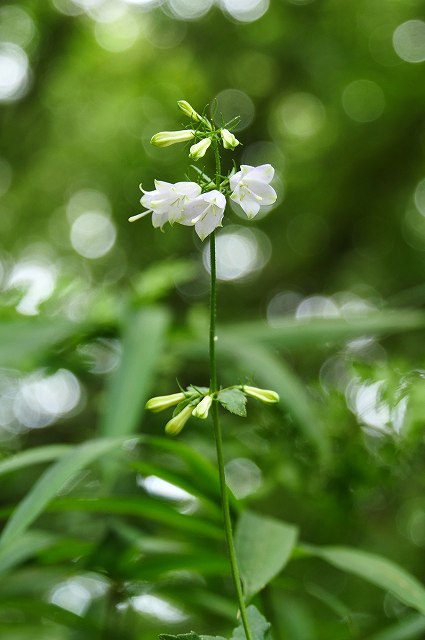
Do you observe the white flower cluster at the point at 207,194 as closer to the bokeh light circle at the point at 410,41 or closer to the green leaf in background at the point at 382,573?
the green leaf in background at the point at 382,573

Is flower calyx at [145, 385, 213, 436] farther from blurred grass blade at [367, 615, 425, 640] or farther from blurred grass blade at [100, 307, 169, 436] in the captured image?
blurred grass blade at [367, 615, 425, 640]

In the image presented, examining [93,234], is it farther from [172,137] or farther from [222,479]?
[222,479]

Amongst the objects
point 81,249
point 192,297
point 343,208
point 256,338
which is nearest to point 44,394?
point 192,297

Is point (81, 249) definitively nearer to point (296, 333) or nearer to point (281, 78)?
point (281, 78)

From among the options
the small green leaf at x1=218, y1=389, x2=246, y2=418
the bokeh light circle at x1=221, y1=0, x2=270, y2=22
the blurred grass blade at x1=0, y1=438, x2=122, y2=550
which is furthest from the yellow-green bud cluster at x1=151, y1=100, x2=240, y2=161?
the bokeh light circle at x1=221, y1=0, x2=270, y2=22

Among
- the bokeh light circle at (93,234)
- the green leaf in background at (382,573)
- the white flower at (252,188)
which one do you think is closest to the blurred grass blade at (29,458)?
the green leaf in background at (382,573)

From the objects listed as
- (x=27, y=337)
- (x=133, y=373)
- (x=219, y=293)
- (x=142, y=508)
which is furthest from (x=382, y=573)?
(x=219, y=293)

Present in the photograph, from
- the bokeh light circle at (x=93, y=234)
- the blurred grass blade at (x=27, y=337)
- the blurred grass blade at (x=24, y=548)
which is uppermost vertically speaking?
the blurred grass blade at (x=27, y=337)
